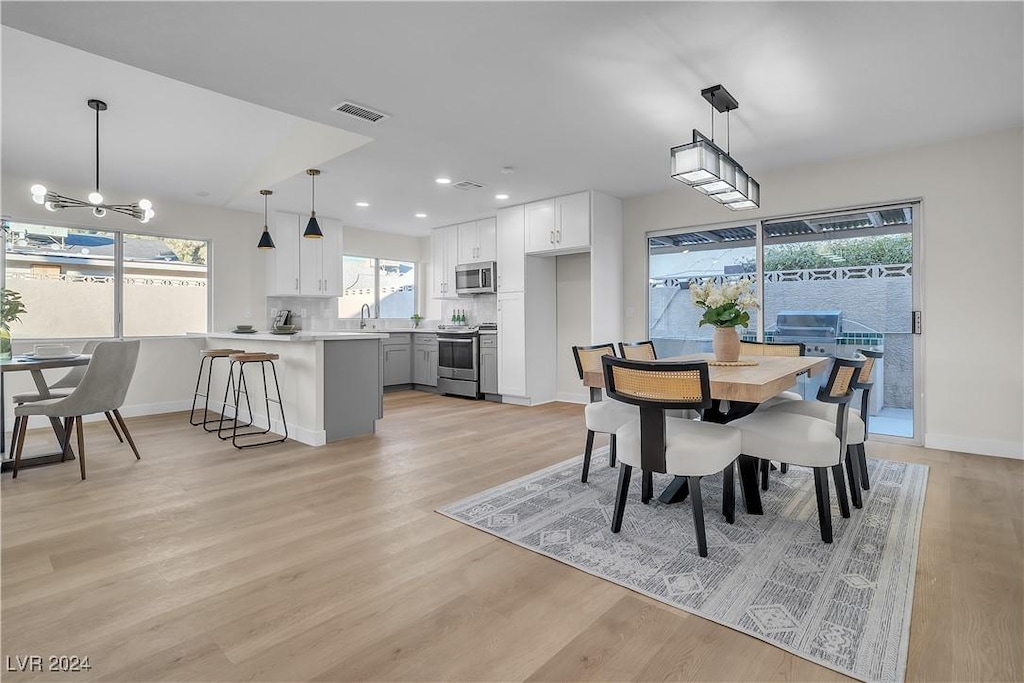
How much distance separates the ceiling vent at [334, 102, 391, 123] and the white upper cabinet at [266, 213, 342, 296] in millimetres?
3405

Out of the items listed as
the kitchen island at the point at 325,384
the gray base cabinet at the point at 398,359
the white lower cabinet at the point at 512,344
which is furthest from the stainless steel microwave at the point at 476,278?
the kitchen island at the point at 325,384

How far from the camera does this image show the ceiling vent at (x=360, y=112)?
331cm

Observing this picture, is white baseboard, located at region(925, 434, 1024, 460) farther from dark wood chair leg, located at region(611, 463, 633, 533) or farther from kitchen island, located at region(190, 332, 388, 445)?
kitchen island, located at region(190, 332, 388, 445)

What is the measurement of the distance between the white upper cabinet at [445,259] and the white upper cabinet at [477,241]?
0.12 meters

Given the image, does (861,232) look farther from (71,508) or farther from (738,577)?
(71,508)

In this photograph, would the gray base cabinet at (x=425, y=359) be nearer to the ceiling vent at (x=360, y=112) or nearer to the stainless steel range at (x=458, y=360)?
the stainless steel range at (x=458, y=360)

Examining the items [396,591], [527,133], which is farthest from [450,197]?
[396,591]

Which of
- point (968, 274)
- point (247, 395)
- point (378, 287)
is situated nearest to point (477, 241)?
point (378, 287)

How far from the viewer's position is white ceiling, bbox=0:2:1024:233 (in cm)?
236

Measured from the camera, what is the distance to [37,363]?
3289 mm

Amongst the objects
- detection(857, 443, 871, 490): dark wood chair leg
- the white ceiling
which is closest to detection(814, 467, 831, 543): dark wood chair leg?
detection(857, 443, 871, 490): dark wood chair leg

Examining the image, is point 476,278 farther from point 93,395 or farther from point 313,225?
point 93,395

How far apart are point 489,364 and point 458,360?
0.53m

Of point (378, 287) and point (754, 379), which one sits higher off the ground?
point (378, 287)
